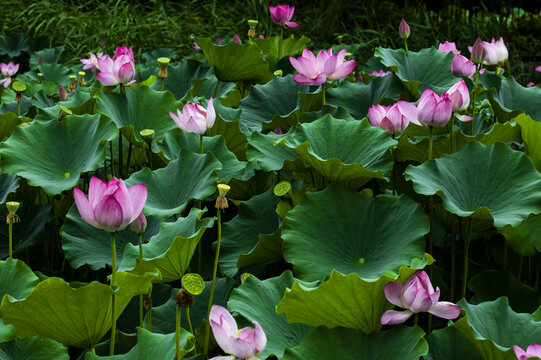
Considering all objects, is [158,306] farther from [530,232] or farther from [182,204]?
[530,232]

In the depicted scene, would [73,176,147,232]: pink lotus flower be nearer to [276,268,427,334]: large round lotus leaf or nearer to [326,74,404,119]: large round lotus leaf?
[276,268,427,334]: large round lotus leaf

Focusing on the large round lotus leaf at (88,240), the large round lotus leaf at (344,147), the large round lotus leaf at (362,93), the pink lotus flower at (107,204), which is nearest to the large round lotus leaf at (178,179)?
the large round lotus leaf at (88,240)

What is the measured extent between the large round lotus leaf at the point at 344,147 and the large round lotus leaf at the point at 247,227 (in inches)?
6.1

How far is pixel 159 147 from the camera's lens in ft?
5.48

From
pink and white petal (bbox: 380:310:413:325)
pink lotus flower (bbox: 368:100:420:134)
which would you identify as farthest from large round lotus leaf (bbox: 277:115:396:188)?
pink and white petal (bbox: 380:310:413:325)

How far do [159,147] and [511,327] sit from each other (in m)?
0.94

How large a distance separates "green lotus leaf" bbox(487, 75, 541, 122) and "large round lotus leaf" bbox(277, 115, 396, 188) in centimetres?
44

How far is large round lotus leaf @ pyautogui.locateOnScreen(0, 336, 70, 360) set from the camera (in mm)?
1073

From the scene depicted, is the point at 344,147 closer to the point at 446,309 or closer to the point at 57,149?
the point at 446,309

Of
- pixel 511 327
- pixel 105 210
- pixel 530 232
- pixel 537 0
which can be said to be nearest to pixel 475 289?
pixel 530 232

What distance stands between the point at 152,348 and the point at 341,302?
31cm

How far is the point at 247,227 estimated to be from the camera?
1.49 m

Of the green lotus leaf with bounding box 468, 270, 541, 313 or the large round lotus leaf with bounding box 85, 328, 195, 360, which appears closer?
the large round lotus leaf with bounding box 85, 328, 195, 360

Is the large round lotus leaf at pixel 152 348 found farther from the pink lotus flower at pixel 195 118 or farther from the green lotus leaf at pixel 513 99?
the green lotus leaf at pixel 513 99
